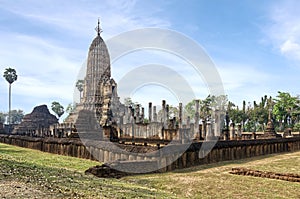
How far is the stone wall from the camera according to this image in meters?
17.0

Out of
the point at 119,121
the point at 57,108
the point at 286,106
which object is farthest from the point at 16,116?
the point at 286,106

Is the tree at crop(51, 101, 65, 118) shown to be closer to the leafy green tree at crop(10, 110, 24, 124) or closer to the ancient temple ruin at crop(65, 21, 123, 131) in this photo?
the leafy green tree at crop(10, 110, 24, 124)

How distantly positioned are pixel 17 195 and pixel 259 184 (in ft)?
31.4

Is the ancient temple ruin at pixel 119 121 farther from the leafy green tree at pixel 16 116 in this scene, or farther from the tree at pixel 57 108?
the leafy green tree at pixel 16 116

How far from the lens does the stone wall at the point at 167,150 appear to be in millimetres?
17031

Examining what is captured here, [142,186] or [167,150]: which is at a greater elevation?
[167,150]

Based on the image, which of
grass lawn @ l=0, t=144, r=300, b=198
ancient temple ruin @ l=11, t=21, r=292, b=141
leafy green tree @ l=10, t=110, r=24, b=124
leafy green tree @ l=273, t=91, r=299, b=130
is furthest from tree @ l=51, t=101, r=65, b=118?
grass lawn @ l=0, t=144, r=300, b=198

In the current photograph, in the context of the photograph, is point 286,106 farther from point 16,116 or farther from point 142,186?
point 16,116

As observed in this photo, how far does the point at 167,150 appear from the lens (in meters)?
17.1

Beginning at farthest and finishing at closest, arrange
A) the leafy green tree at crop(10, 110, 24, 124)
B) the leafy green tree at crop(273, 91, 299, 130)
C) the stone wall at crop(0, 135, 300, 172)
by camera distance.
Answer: the leafy green tree at crop(10, 110, 24, 124) < the leafy green tree at crop(273, 91, 299, 130) < the stone wall at crop(0, 135, 300, 172)

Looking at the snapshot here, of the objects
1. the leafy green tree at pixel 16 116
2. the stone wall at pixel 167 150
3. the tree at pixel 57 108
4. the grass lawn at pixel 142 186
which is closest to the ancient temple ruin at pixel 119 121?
the stone wall at pixel 167 150

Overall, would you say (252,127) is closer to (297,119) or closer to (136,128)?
(297,119)

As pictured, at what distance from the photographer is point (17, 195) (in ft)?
25.4

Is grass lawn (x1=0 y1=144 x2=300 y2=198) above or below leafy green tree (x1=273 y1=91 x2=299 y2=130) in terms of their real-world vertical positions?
below
